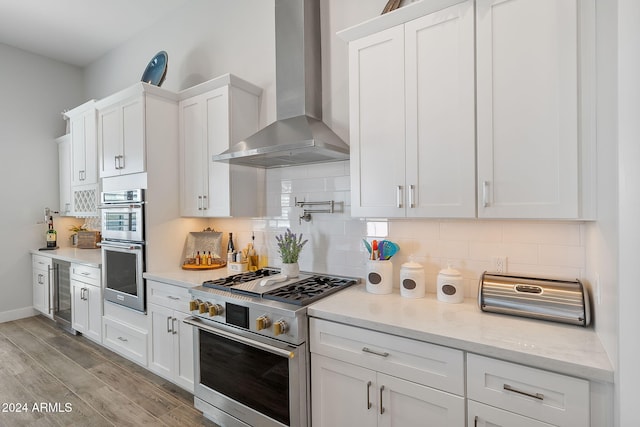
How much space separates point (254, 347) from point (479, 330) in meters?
1.21

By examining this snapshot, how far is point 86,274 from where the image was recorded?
3.40 meters

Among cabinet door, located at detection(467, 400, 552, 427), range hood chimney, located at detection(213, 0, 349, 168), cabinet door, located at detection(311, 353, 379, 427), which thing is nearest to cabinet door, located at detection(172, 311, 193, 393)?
cabinet door, located at detection(311, 353, 379, 427)

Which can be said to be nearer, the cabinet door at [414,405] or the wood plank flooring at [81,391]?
the cabinet door at [414,405]

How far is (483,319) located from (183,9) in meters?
4.00

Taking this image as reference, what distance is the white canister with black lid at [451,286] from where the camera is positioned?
179 cm

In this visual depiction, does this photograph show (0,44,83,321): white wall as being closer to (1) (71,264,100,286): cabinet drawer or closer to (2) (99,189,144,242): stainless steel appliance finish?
(1) (71,264,100,286): cabinet drawer

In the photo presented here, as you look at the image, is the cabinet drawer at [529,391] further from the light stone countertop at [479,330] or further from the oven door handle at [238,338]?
the oven door handle at [238,338]

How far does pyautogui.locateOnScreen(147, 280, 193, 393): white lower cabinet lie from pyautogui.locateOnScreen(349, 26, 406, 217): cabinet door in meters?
1.57

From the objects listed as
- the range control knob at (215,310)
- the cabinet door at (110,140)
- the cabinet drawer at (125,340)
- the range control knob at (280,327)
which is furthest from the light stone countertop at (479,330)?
the cabinet door at (110,140)

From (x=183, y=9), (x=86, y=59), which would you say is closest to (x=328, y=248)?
(x=183, y=9)

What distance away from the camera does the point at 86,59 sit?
4.67 meters

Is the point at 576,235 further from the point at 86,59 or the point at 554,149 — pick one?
the point at 86,59

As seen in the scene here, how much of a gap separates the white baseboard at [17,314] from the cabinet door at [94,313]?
1.72 meters

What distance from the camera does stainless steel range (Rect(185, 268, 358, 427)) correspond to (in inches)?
68.6
